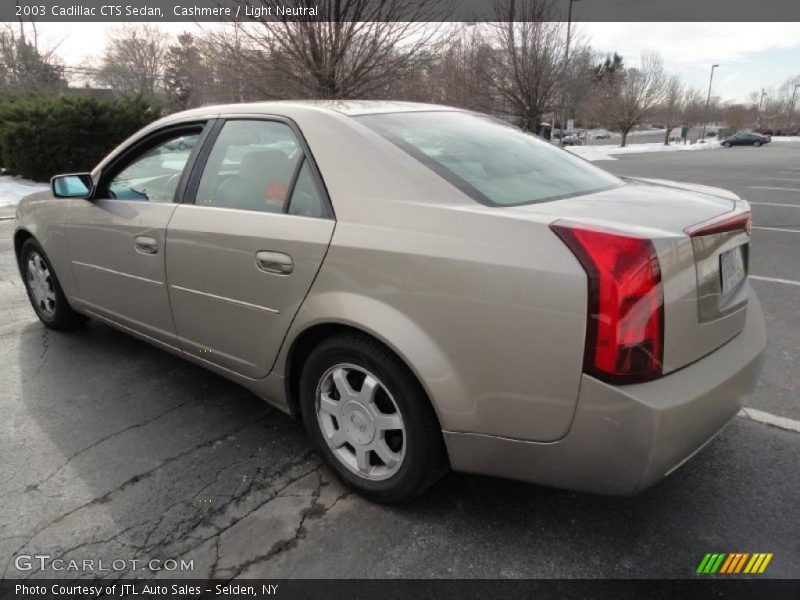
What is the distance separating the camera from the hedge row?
13516mm

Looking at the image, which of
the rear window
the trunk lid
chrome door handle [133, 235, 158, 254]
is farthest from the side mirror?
the trunk lid

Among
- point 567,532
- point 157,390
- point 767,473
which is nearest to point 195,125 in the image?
point 157,390

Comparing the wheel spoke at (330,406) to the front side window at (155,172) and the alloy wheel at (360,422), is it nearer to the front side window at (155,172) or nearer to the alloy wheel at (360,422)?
the alloy wheel at (360,422)

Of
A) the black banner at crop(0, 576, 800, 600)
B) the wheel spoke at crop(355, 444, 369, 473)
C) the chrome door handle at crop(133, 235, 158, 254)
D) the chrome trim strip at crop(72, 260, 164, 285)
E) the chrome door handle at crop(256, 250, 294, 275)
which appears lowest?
the black banner at crop(0, 576, 800, 600)

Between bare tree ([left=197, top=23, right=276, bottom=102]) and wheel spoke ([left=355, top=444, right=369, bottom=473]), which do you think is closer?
wheel spoke ([left=355, top=444, right=369, bottom=473])

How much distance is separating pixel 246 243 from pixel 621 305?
5.18 feet

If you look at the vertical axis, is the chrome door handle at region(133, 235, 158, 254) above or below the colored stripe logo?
above

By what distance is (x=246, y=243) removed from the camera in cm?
256

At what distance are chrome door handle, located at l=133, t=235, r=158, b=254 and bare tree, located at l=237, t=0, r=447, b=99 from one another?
26.1 ft

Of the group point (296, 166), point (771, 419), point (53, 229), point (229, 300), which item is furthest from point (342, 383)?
point (53, 229)

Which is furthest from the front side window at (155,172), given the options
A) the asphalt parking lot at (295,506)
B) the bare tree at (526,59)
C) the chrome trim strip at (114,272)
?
the bare tree at (526,59)

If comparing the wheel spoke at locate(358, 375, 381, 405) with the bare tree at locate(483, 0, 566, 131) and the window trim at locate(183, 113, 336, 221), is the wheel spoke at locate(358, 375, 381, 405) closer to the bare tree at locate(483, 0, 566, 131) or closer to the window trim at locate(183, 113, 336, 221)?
the window trim at locate(183, 113, 336, 221)

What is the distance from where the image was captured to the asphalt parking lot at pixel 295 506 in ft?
6.96

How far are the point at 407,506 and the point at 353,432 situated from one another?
1.21ft
